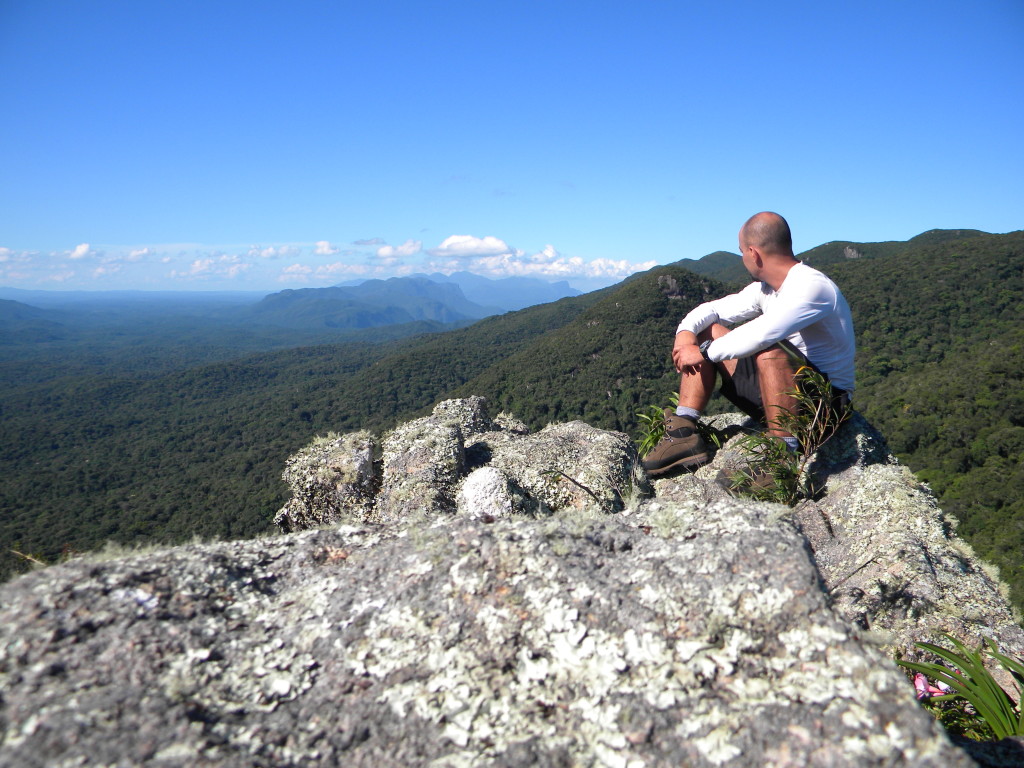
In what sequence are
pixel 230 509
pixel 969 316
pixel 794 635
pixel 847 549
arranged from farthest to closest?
pixel 969 316, pixel 230 509, pixel 847 549, pixel 794 635

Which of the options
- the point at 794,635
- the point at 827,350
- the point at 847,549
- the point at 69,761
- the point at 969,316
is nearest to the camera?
the point at 69,761

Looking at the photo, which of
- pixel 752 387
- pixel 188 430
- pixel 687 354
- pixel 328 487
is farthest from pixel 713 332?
pixel 188 430

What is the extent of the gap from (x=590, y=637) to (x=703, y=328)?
3926 mm

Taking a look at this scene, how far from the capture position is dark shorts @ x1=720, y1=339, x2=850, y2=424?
4.56 m

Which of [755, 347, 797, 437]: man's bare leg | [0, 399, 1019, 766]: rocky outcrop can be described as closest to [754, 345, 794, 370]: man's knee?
[755, 347, 797, 437]: man's bare leg

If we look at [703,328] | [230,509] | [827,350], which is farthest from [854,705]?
[230,509]

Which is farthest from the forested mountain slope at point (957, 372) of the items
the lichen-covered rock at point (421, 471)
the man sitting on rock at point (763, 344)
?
the lichen-covered rock at point (421, 471)

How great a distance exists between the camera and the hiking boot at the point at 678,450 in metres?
5.29

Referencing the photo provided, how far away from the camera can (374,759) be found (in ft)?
5.43

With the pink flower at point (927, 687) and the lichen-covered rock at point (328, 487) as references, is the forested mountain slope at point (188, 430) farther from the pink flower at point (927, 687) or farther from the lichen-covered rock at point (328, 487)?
the pink flower at point (927, 687)

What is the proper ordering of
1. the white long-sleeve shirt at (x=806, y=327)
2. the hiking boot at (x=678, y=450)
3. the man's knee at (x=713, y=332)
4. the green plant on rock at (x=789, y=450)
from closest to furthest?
the white long-sleeve shirt at (x=806, y=327) < the green plant on rock at (x=789, y=450) < the man's knee at (x=713, y=332) < the hiking boot at (x=678, y=450)

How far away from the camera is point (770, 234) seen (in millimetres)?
4555

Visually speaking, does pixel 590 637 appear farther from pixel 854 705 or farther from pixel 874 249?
pixel 874 249

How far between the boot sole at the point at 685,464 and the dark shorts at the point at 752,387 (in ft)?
2.10
